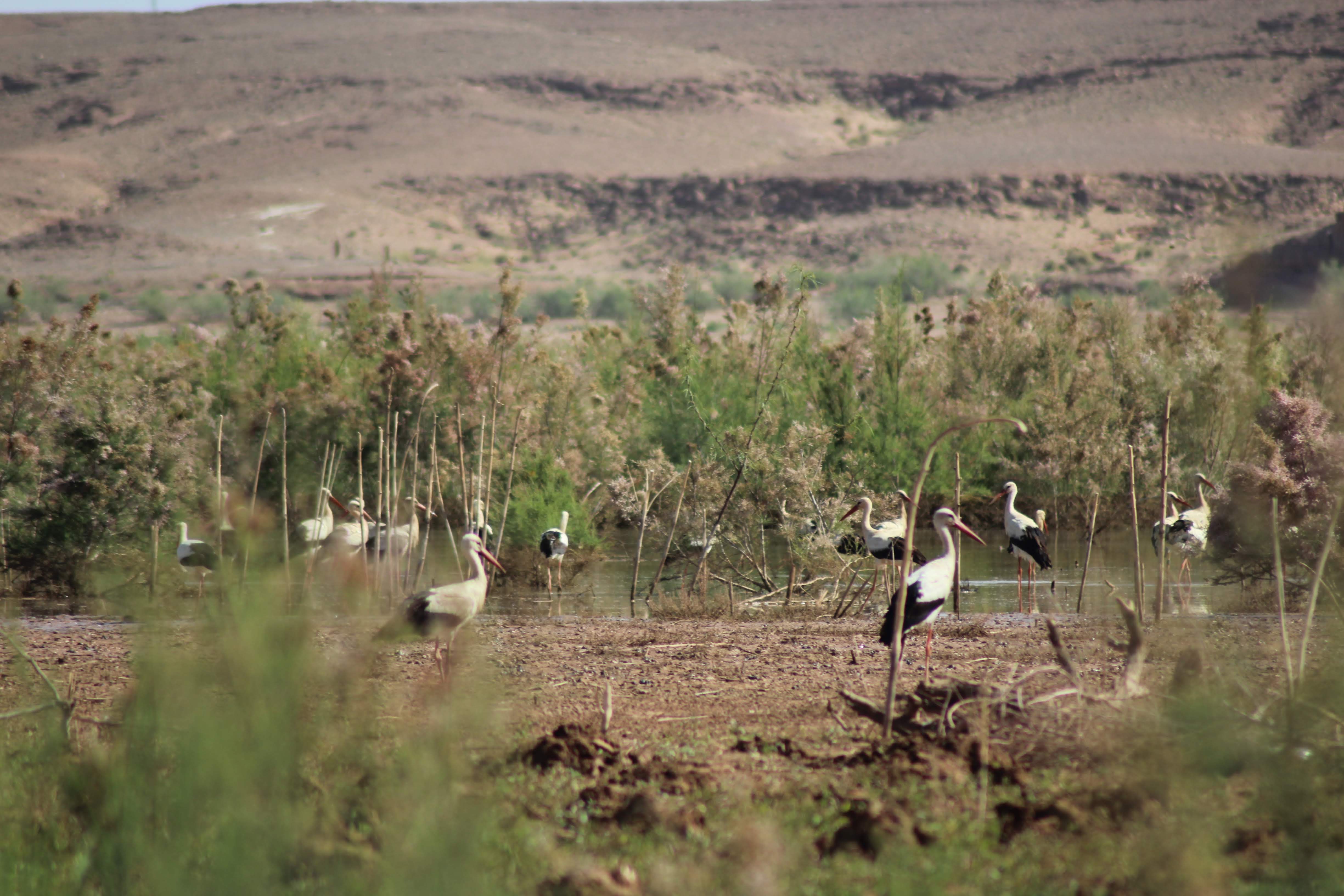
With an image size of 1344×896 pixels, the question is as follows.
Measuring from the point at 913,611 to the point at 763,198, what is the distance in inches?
3560

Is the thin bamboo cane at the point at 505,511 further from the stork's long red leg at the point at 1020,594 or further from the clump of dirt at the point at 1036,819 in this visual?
the clump of dirt at the point at 1036,819

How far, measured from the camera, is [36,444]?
52.7 ft

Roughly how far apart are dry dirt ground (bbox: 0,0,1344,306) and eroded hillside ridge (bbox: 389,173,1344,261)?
26 cm

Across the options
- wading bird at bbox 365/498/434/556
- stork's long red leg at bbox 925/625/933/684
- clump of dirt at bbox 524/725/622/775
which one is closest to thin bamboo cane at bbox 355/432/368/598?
wading bird at bbox 365/498/434/556

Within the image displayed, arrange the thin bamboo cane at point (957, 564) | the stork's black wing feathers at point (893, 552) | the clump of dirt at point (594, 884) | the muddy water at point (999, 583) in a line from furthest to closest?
the muddy water at point (999, 583) < the stork's black wing feathers at point (893, 552) < the thin bamboo cane at point (957, 564) < the clump of dirt at point (594, 884)

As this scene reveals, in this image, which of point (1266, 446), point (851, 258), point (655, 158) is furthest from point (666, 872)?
point (655, 158)

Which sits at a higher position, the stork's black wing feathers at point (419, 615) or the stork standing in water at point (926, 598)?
the stork standing in water at point (926, 598)

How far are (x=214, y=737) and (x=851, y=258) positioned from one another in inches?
3250

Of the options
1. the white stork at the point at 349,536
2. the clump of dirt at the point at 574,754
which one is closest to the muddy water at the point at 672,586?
the white stork at the point at 349,536

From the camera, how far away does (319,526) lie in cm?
1572

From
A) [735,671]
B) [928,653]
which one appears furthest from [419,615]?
[928,653]

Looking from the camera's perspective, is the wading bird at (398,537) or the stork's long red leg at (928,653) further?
the wading bird at (398,537)

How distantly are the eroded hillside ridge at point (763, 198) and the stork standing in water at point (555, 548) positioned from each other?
2769 inches

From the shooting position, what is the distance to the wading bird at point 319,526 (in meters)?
15.5
